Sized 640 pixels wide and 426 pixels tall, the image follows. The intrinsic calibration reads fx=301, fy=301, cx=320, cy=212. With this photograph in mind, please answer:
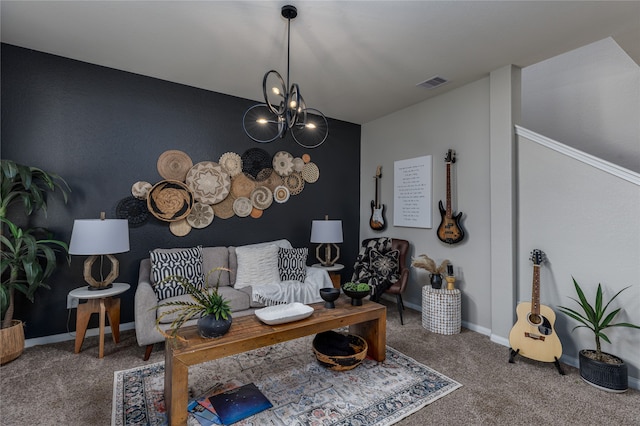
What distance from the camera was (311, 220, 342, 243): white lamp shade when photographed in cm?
392

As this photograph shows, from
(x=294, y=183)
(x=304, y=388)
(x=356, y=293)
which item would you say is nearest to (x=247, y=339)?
(x=304, y=388)

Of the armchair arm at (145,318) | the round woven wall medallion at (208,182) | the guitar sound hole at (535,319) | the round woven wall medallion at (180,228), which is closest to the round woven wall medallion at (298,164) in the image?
the round woven wall medallion at (208,182)

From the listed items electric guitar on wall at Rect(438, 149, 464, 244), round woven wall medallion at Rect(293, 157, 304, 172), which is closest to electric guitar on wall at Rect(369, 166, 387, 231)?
electric guitar on wall at Rect(438, 149, 464, 244)

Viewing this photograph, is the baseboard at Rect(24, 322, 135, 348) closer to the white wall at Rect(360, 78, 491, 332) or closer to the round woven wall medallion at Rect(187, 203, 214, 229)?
the round woven wall medallion at Rect(187, 203, 214, 229)

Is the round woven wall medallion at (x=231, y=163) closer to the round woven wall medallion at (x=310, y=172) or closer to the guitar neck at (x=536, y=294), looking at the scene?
the round woven wall medallion at (x=310, y=172)

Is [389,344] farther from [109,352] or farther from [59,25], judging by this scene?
[59,25]

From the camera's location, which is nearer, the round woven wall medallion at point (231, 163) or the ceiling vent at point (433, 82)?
the ceiling vent at point (433, 82)

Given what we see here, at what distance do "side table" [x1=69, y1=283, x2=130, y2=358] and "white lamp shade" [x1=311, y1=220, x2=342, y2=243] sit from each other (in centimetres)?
216

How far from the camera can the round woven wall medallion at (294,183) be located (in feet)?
13.8

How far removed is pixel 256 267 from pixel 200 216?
0.94 meters

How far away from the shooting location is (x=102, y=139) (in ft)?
10.1

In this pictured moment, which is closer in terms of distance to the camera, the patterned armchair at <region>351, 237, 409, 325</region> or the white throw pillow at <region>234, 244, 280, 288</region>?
the white throw pillow at <region>234, 244, 280, 288</region>

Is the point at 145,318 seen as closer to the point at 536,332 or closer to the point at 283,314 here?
the point at 283,314

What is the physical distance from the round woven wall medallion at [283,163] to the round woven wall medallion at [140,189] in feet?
5.05
